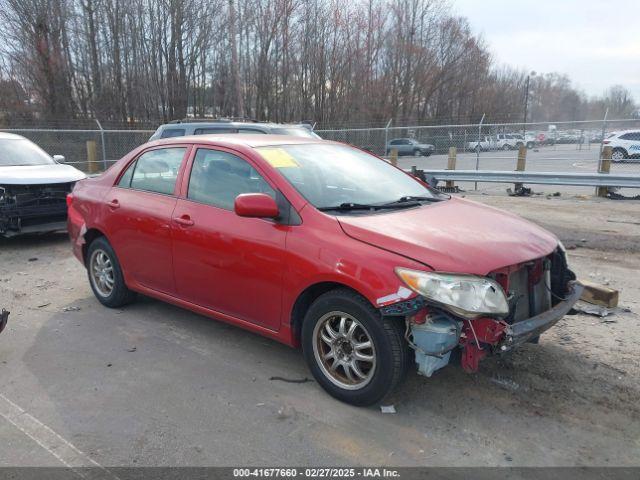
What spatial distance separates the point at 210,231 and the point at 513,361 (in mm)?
2475

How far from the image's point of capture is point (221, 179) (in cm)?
405

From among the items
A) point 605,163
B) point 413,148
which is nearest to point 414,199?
point 605,163

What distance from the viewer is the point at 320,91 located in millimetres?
36719

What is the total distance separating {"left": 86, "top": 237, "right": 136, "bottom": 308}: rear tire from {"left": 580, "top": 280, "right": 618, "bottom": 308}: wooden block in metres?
4.28

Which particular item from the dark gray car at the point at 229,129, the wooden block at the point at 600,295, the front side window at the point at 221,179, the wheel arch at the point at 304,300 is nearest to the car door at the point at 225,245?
the front side window at the point at 221,179

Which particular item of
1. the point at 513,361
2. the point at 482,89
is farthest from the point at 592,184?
the point at 482,89

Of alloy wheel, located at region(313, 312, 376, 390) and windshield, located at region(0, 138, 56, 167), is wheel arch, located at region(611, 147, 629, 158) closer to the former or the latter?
windshield, located at region(0, 138, 56, 167)

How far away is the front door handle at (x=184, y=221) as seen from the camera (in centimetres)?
406

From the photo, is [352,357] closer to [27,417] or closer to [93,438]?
[93,438]

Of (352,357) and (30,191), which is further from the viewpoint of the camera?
(30,191)

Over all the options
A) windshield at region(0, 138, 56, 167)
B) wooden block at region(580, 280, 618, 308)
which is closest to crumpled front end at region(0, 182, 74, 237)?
windshield at region(0, 138, 56, 167)

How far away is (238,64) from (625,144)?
21518mm

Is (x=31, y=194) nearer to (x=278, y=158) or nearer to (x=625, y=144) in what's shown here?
(x=278, y=158)

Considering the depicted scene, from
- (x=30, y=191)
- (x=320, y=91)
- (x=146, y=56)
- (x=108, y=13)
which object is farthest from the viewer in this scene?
(x=320, y=91)
